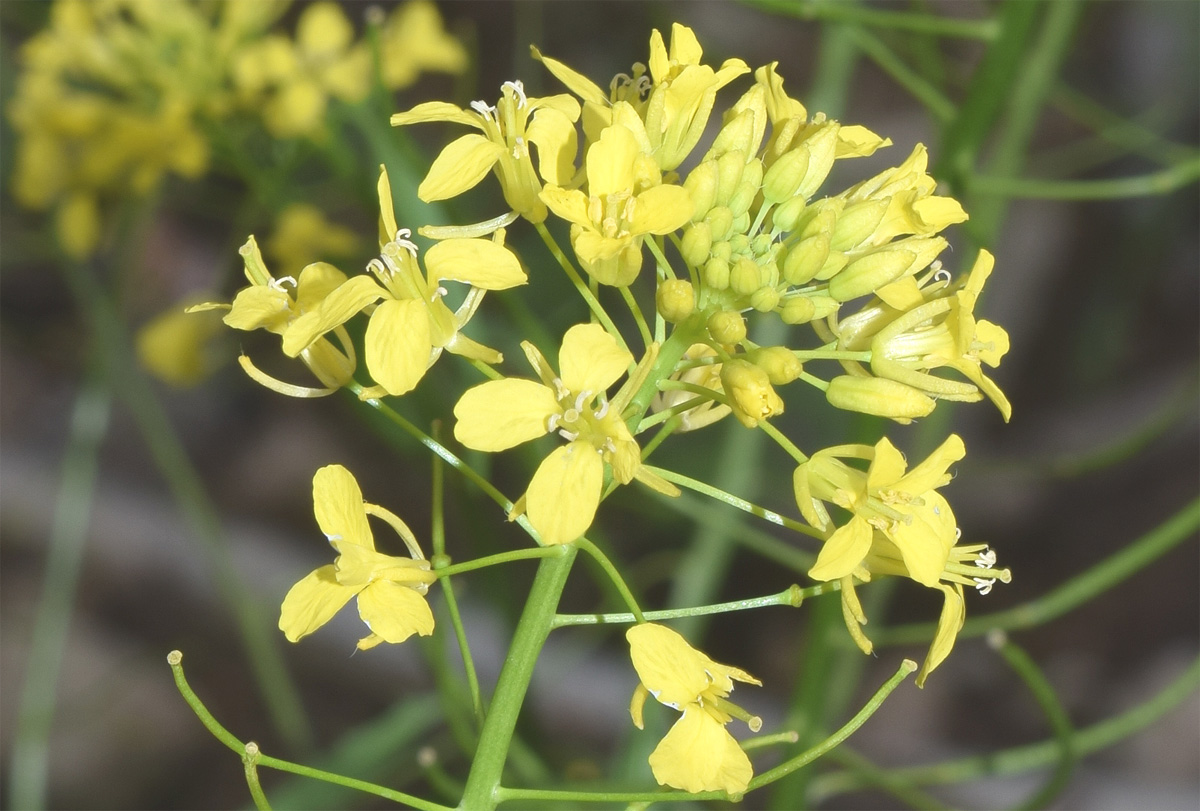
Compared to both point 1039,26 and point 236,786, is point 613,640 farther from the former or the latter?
point 1039,26

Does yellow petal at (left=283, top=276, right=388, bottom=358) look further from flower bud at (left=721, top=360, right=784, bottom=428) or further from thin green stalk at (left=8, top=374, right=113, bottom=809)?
thin green stalk at (left=8, top=374, right=113, bottom=809)

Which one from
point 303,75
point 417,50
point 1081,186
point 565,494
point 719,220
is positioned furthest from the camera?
point 417,50

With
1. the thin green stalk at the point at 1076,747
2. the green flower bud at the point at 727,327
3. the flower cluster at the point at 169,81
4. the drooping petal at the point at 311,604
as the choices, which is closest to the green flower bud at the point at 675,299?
the green flower bud at the point at 727,327

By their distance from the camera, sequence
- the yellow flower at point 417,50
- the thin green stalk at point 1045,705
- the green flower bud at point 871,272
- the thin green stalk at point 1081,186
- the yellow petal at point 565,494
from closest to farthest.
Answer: the yellow petal at point 565,494
the green flower bud at point 871,272
the thin green stalk at point 1045,705
the thin green stalk at point 1081,186
the yellow flower at point 417,50

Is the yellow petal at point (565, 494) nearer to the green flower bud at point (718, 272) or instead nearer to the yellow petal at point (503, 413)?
the yellow petal at point (503, 413)

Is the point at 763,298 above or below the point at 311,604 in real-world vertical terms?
above

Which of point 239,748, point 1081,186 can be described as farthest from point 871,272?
point 1081,186

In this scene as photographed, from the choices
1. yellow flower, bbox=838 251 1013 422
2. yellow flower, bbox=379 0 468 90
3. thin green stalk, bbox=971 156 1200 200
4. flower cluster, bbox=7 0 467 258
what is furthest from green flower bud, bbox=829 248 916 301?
yellow flower, bbox=379 0 468 90

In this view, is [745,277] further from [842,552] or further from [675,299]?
[842,552]
